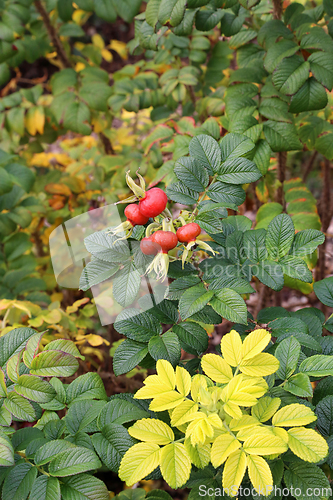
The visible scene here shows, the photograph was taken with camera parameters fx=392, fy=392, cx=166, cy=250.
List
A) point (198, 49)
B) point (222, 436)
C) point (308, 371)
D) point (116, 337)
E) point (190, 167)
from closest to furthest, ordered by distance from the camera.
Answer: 1. point (222, 436)
2. point (308, 371)
3. point (190, 167)
4. point (198, 49)
5. point (116, 337)

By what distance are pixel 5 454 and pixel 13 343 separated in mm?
212

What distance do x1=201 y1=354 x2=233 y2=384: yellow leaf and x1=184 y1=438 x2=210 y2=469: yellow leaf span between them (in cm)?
10

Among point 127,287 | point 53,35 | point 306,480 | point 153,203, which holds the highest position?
point 53,35

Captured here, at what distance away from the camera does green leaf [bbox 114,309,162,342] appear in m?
0.72

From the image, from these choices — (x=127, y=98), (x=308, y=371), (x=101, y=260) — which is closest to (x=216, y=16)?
(x=127, y=98)

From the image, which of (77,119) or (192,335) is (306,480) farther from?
(77,119)

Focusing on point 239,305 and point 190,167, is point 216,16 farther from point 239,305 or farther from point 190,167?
point 239,305

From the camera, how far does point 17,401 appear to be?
0.64m

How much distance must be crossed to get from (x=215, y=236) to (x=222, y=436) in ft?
1.39

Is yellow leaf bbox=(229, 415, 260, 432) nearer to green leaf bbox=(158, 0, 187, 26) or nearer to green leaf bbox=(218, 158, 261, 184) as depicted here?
green leaf bbox=(218, 158, 261, 184)

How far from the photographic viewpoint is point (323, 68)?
3.34 feet

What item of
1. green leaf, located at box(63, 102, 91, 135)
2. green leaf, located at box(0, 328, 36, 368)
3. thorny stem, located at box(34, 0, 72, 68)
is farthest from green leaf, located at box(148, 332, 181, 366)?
thorny stem, located at box(34, 0, 72, 68)

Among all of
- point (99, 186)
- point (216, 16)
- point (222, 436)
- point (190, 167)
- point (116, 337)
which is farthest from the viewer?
point (99, 186)

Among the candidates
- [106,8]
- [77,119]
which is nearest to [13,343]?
[77,119]
